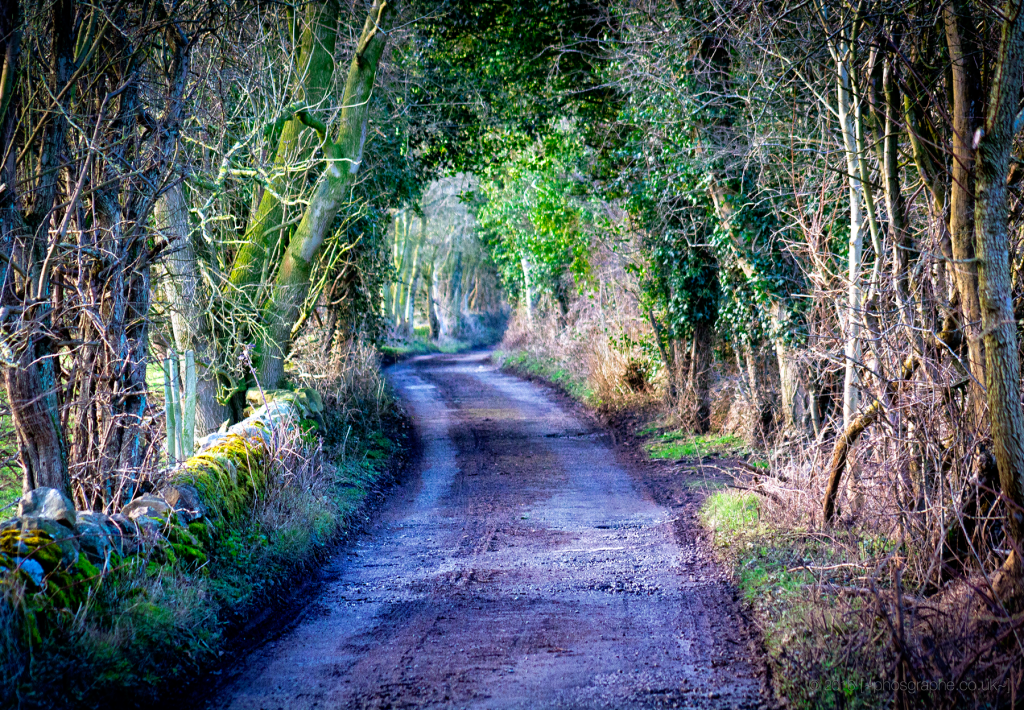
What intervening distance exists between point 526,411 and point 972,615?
14277mm

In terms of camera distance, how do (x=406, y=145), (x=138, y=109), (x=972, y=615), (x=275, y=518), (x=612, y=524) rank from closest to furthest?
(x=972, y=615), (x=138, y=109), (x=275, y=518), (x=612, y=524), (x=406, y=145)

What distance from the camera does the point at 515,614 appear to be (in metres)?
6.16

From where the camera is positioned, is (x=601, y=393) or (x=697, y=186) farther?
(x=601, y=393)

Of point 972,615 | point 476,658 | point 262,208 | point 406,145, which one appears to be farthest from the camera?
point 406,145

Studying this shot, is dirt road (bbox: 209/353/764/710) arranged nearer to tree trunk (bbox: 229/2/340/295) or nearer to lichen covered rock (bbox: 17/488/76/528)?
lichen covered rock (bbox: 17/488/76/528)

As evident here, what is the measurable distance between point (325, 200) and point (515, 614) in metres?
7.98

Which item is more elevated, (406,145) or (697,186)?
(406,145)

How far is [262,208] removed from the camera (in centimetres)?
1216

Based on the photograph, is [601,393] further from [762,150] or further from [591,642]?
[591,642]

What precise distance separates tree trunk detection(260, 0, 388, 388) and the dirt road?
3289mm

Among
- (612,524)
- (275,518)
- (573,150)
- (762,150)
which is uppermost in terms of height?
(573,150)

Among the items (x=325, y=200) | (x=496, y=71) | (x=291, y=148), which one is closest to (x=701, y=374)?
(x=325, y=200)

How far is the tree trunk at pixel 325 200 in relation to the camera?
11.9 metres

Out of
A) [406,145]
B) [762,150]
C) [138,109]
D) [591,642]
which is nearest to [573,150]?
[406,145]
